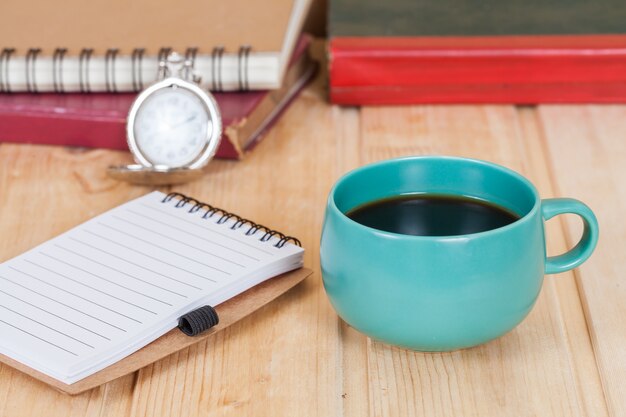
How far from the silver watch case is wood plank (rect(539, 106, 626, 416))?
39cm

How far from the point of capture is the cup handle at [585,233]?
28.9 inches

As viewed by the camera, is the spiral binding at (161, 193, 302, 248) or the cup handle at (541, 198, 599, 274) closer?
the cup handle at (541, 198, 599, 274)

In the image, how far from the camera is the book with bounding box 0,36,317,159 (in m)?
1.14

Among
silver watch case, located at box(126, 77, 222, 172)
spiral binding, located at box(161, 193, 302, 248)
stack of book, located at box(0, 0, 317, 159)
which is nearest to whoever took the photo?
spiral binding, located at box(161, 193, 302, 248)

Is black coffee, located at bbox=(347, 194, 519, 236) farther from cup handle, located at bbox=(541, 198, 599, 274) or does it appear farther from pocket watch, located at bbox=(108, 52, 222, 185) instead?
pocket watch, located at bbox=(108, 52, 222, 185)

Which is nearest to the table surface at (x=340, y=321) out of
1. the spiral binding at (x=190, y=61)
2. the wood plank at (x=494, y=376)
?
the wood plank at (x=494, y=376)

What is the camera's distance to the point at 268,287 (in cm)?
82

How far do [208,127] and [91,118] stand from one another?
0.58 feet

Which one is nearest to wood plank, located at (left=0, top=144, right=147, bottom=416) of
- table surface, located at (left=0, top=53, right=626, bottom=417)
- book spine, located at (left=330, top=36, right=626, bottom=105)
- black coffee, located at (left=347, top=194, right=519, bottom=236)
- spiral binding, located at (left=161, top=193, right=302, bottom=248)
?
table surface, located at (left=0, top=53, right=626, bottom=417)

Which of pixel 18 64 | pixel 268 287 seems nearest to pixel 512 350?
pixel 268 287

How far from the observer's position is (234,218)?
0.91m

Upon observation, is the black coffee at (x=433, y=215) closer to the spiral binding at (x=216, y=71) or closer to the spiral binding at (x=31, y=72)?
the spiral binding at (x=216, y=71)

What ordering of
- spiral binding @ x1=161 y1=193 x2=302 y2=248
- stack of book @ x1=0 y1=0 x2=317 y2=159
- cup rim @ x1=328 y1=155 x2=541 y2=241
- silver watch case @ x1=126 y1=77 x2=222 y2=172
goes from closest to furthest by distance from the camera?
cup rim @ x1=328 y1=155 x2=541 y2=241 → spiral binding @ x1=161 y1=193 x2=302 y2=248 → silver watch case @ x1=126 y1=77 x2=222 y2=172 → stack of book @ x1=0 y1=0 x2=317 y2=159

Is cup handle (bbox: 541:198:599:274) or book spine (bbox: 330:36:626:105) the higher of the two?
cup handle (bbox: 541:198:599:274)
